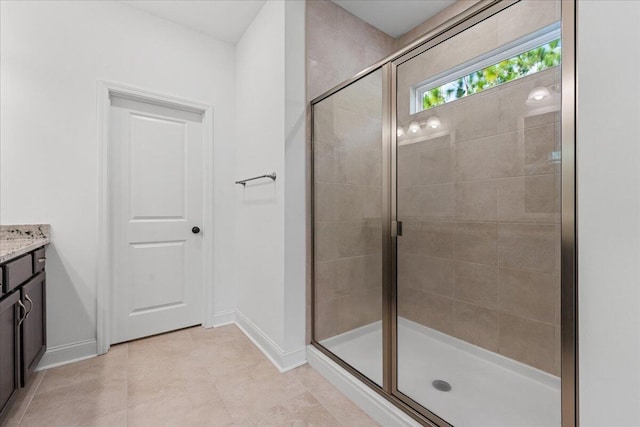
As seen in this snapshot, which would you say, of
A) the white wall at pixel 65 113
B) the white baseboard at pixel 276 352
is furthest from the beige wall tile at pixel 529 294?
the white wall at pixel 65 113

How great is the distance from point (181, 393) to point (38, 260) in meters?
1.15

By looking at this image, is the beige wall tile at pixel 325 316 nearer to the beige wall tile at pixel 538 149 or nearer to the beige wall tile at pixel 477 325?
the beige wall tile at pixel 477 325

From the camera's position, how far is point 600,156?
0.77 metres

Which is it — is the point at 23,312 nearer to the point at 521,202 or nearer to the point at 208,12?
the point at 208,12

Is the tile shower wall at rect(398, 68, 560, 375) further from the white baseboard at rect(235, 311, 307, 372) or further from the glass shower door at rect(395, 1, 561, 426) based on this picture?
the white baseboard at rect(235, 311, 307, 372)

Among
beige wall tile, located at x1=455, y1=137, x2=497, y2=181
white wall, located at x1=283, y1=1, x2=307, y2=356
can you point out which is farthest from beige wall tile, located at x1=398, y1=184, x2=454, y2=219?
white wall, located at x1=283, y1=1, x2=307, y2=356

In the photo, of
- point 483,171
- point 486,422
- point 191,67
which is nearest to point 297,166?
point 483,171

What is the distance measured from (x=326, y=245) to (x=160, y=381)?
132cm

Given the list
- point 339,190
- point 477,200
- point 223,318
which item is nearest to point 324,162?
point 339,190

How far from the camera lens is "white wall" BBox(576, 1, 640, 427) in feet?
2.34

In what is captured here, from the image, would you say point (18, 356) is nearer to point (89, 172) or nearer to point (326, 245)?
point (89, 172)

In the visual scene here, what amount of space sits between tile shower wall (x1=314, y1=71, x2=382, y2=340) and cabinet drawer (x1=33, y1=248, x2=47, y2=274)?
1644 millimetres

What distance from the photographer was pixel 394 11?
2338 millimetres

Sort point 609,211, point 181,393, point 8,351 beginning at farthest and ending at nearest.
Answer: point 181,393 → point 8,351 → point 609,211
